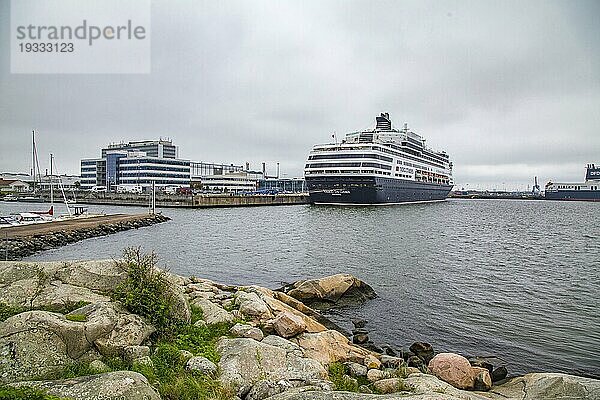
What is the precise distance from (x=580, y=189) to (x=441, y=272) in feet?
557

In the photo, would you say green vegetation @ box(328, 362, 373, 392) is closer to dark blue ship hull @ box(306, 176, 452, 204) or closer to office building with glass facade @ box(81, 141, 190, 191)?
dark blue ship hull @ box(306, 176, 452, 204)

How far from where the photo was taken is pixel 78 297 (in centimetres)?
916

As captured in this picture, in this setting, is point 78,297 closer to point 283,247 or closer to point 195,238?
point 283,247

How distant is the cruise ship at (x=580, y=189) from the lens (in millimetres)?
155125

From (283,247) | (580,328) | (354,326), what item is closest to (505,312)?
(580,328)

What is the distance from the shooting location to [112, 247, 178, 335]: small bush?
8570 millimetres

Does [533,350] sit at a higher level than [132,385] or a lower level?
lower

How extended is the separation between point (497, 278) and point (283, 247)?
52.7 feet

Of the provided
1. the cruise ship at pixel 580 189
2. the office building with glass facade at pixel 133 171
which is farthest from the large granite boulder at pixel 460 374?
the cruise ship at pixel 580 189

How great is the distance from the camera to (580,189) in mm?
161625

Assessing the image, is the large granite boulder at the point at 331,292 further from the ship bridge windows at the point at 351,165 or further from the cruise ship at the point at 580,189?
the cruise ship at the point at 580,189

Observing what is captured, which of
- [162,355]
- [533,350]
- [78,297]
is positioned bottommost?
[533,350]

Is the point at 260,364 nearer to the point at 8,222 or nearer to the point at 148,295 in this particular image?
the point at 148,295

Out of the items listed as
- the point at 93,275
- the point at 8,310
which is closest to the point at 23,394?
the point at 8,310
